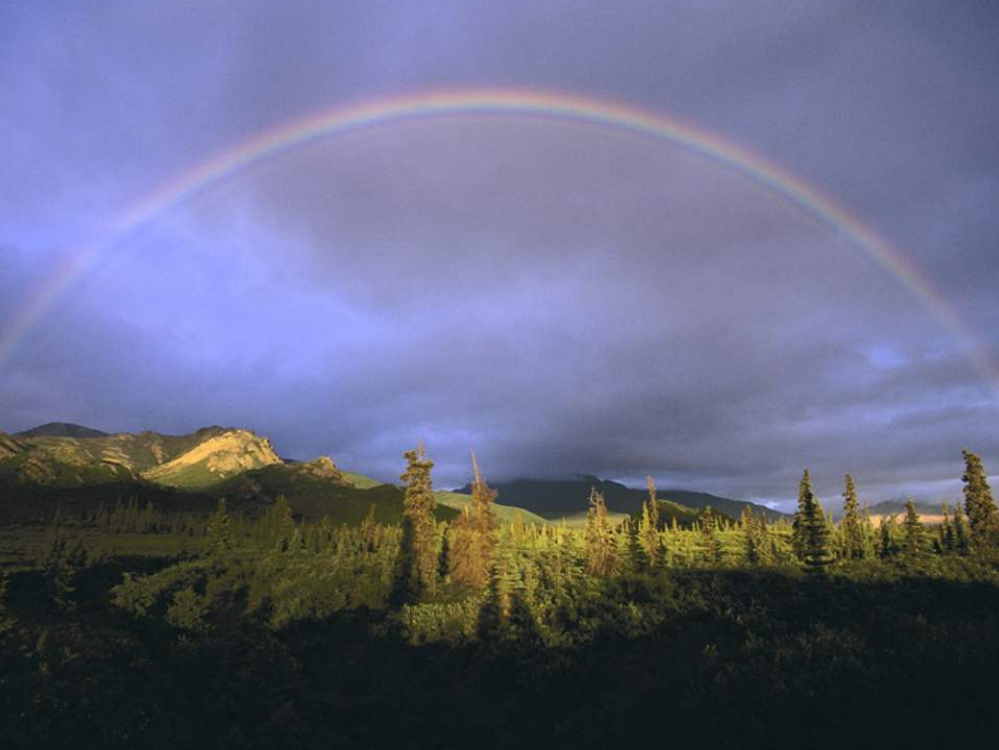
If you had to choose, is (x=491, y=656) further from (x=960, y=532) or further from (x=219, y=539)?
(x=960, y=532)

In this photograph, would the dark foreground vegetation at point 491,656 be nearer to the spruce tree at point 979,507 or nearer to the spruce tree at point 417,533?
the spruce tree at point 417,533

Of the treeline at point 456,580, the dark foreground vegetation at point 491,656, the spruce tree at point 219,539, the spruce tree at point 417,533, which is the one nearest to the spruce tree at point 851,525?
the treeline at point 456,580

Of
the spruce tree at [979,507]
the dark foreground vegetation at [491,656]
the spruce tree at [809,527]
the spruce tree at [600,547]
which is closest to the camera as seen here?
the dark foreground vegetation at [491,656]

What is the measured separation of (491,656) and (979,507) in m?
83.8

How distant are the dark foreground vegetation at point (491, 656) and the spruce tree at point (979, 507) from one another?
1393 inches

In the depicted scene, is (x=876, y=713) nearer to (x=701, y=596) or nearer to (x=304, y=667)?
(x=701, y=596)

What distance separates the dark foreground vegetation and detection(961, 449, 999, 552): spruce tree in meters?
35.4

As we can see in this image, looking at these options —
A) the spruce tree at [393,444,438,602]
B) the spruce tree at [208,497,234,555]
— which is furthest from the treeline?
the spruce tree at [208,497,234,555]

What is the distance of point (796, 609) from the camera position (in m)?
32.2

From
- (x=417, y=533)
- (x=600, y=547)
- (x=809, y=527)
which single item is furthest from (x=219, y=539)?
(x=809, y=527)

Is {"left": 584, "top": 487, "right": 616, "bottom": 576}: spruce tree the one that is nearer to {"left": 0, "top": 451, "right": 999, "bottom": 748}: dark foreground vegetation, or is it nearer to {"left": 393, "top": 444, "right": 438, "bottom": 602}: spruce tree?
{"left": 0, "top": 451, "right": 999, "bottom": 748}: dark foreground vegetation

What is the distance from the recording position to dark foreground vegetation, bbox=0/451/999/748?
17016mm

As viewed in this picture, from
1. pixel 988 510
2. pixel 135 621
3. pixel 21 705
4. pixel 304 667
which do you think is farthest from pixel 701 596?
pixel 988 510

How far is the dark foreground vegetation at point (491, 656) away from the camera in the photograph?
17016 millimetres
